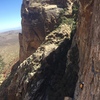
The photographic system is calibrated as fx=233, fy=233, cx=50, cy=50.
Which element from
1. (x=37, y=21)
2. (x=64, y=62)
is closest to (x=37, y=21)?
(x=37, y=21)

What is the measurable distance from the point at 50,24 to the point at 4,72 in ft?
92.8

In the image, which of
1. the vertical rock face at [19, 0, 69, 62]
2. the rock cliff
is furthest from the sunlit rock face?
the rock cliff

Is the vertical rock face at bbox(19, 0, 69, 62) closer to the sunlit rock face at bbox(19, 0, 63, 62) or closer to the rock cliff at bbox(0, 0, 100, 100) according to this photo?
the sunlit rock face at bbox(19, 0, 63, 62)

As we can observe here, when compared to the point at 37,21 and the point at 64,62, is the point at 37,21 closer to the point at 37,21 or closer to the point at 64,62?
the point at 37,21

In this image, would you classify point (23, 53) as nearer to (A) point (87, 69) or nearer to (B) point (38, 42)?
(B) point (38, 42)

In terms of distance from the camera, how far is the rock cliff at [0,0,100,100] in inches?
506

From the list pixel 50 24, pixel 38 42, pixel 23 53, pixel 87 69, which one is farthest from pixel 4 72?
pixel 87 69

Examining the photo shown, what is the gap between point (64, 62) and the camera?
23141 millimetres

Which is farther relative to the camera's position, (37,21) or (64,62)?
(37,21)

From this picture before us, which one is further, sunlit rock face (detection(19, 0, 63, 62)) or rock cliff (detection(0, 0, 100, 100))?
sunlit rock face (detection(19, 0, 63, 62))

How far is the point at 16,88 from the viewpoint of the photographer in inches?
969

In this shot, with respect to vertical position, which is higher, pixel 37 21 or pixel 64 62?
pixel 37 21

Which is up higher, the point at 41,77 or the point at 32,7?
the point at 32,7

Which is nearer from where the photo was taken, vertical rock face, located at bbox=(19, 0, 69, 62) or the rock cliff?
the rock cliff
